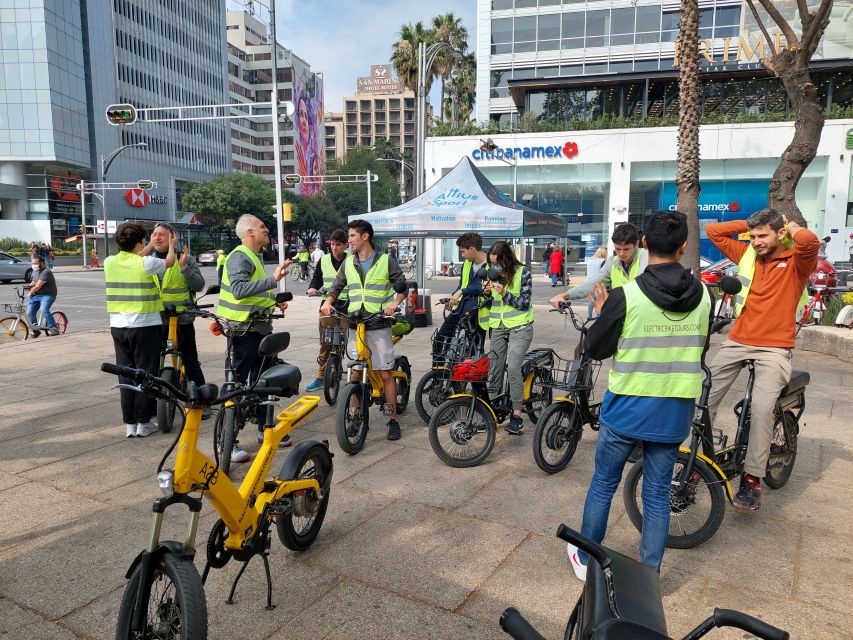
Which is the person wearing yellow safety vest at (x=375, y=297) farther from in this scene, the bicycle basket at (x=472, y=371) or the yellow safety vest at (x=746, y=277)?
the yellow safety vest at (x=746, y=277)

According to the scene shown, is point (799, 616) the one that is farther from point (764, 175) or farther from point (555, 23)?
point (555, 23)

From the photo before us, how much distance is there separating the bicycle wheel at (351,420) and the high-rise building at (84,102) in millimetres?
52344

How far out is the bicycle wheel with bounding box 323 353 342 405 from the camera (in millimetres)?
6591

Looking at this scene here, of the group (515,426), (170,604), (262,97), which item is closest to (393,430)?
(515,426)

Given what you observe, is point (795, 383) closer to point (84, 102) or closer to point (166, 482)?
point (166, 482)

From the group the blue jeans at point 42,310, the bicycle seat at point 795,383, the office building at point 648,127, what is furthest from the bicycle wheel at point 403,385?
the office building at point 648,127


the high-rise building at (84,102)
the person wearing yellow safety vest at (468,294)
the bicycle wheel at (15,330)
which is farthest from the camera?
the high-rise building at (84,102)

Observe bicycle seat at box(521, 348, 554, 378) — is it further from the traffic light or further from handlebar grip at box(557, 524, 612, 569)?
the traffic light

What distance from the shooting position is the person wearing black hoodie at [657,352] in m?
2.77

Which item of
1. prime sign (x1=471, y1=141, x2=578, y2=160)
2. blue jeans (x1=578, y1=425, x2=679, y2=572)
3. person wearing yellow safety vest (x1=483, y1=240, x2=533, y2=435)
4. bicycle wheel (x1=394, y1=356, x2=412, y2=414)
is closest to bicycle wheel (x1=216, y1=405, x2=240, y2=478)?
bicycle wheel (x1=394, y1=356, x2=412, y2=414)

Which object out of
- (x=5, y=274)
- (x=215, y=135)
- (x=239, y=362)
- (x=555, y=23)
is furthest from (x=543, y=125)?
(x=215, y=135)

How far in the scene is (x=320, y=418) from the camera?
20.1 ft

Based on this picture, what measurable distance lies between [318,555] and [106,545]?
4.17ft

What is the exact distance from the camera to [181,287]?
19.5 ft
